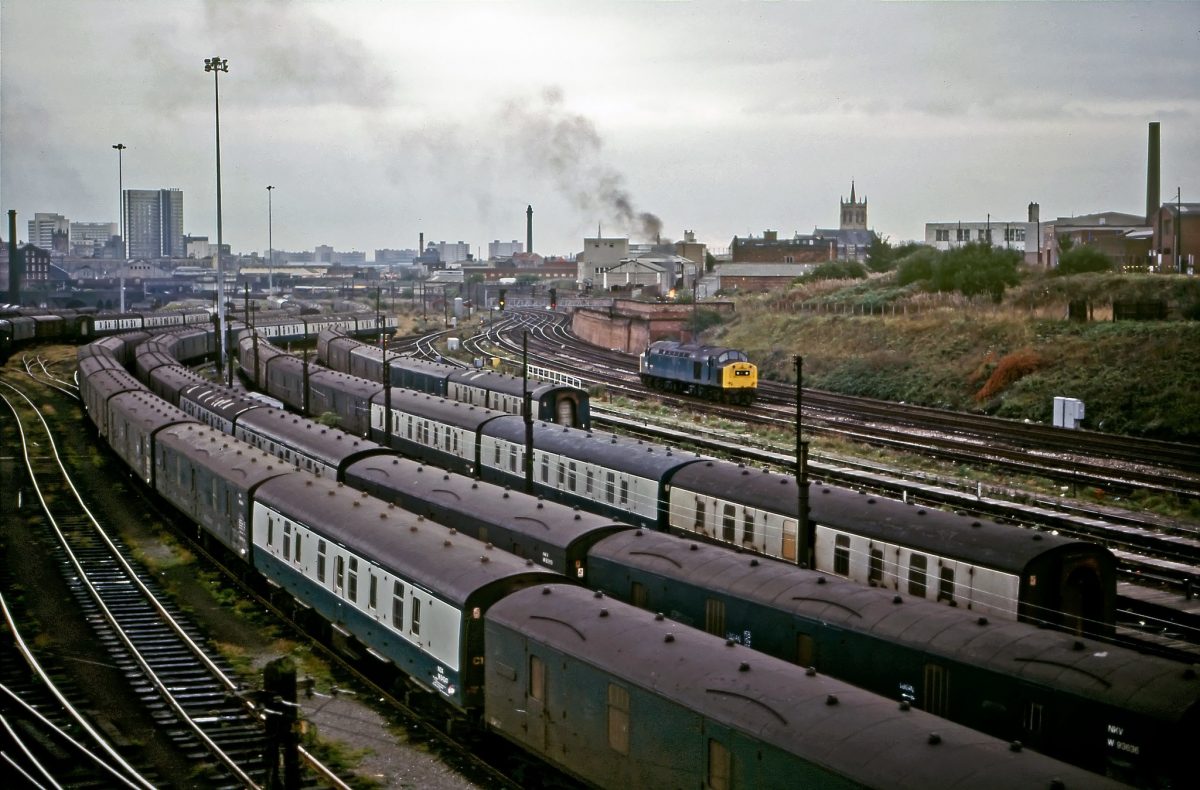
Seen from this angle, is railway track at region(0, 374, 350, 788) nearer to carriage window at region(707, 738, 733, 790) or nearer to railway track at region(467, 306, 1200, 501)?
carriage window at region(707, 738, 733, 790)

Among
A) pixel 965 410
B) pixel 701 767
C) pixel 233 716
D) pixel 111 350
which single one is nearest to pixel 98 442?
pixel 111 350

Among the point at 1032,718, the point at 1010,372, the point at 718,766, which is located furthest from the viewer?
the point at 1010,372

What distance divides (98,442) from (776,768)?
43052 millimetres

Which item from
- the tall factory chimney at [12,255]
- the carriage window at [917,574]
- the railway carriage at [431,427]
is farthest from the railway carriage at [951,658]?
the tall factory chimney at [12,255]

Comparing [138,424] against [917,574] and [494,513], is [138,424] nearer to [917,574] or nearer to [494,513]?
[494,513]

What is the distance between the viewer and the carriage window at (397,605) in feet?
58.6

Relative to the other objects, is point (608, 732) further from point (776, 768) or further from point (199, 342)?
point (199, 342)

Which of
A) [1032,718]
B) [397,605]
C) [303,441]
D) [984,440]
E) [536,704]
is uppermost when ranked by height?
[303,441]

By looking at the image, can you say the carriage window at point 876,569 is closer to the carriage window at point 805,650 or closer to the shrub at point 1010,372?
the carriage window at point 805,650

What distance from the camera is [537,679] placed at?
14.4m

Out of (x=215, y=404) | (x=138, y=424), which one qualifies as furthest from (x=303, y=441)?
(x=215, y=404)

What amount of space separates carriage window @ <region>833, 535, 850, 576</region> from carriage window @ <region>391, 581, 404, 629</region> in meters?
8.28

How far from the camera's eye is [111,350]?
209 feet

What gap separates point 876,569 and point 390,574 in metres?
8.64
